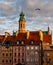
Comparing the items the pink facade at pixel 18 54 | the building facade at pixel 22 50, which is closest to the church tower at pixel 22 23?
the building facade at pixel 22 50

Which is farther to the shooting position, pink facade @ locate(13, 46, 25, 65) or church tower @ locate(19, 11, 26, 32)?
church tower @ locate(19, 11, 26, 32)

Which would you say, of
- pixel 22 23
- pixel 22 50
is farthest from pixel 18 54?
pixel 22 23

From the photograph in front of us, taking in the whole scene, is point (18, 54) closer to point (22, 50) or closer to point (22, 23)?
point (22, 50)

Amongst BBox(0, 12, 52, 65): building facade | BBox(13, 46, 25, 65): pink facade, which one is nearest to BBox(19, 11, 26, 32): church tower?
BBox(0, 12, 52, 65): building facade

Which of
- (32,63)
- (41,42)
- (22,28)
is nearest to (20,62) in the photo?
(32,63)

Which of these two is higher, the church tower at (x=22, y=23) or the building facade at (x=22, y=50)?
the church tower at (x=22, y=23)

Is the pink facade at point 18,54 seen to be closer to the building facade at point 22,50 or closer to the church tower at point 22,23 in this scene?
the building facade at point 22,50

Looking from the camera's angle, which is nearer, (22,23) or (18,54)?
(18,54)

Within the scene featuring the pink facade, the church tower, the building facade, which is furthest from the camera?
the church tower

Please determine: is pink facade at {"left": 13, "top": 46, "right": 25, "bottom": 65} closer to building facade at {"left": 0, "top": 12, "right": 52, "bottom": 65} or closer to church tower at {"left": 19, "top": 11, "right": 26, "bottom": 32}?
building facade at {"left": 0, "top": 12, "right": 52, "bottom": 65}

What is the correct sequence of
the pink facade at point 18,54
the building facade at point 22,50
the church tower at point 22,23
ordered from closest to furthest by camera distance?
the building facade at point 22,50 < the pink facade at point 18,54 < the church tower at point 22,23

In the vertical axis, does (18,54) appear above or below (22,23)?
below

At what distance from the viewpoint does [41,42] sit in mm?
101500

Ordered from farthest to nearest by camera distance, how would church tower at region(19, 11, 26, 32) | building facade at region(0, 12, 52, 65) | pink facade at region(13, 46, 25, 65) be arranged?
church tower at region(19, 11, 26, 32)
pink facade at region(13, 46, 25, 65)
building facade at region(0, 12, 52, 65)
